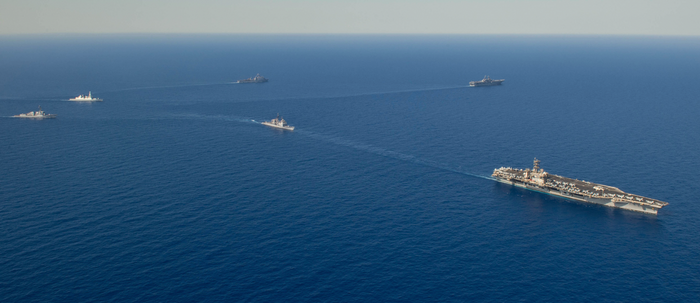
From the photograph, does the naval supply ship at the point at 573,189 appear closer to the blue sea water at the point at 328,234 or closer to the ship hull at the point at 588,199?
the ship hull at the point at 588,199

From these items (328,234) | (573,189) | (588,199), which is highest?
(573,189)

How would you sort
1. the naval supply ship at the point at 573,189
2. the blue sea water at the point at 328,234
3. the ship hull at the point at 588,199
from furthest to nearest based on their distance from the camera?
the naval supply ship at the point at 573,189 < the ship hull at the point at 588,199 < the blue sea water at the point at 328,234

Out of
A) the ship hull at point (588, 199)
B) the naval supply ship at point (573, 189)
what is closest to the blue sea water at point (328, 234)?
the ship hull at point (588, 199)

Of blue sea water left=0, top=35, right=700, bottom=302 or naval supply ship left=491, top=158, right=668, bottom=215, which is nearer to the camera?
blue sea water left=0, top=35, right=700, bottom=302

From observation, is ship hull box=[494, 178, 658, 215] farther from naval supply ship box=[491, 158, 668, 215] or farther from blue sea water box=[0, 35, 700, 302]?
blue sea water box=[0, 35, 700, 302]

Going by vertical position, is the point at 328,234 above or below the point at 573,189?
below

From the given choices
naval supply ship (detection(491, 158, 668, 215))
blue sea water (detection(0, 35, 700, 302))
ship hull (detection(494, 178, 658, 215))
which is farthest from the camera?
naval supply ship (detection(491, 158, 668, 215))


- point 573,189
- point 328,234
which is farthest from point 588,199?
point 328,234

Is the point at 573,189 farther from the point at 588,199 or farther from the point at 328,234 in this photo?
the point at 328,234

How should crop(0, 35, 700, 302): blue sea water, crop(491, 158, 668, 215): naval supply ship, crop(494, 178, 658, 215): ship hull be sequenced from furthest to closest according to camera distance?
crop(491, 158, 668, 215): naval supply ship, crop(494, 178, 658, 215): ship hull, crop(0, 35, 700, 302): blue sea water

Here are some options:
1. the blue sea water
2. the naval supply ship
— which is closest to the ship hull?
the naval supply ship
